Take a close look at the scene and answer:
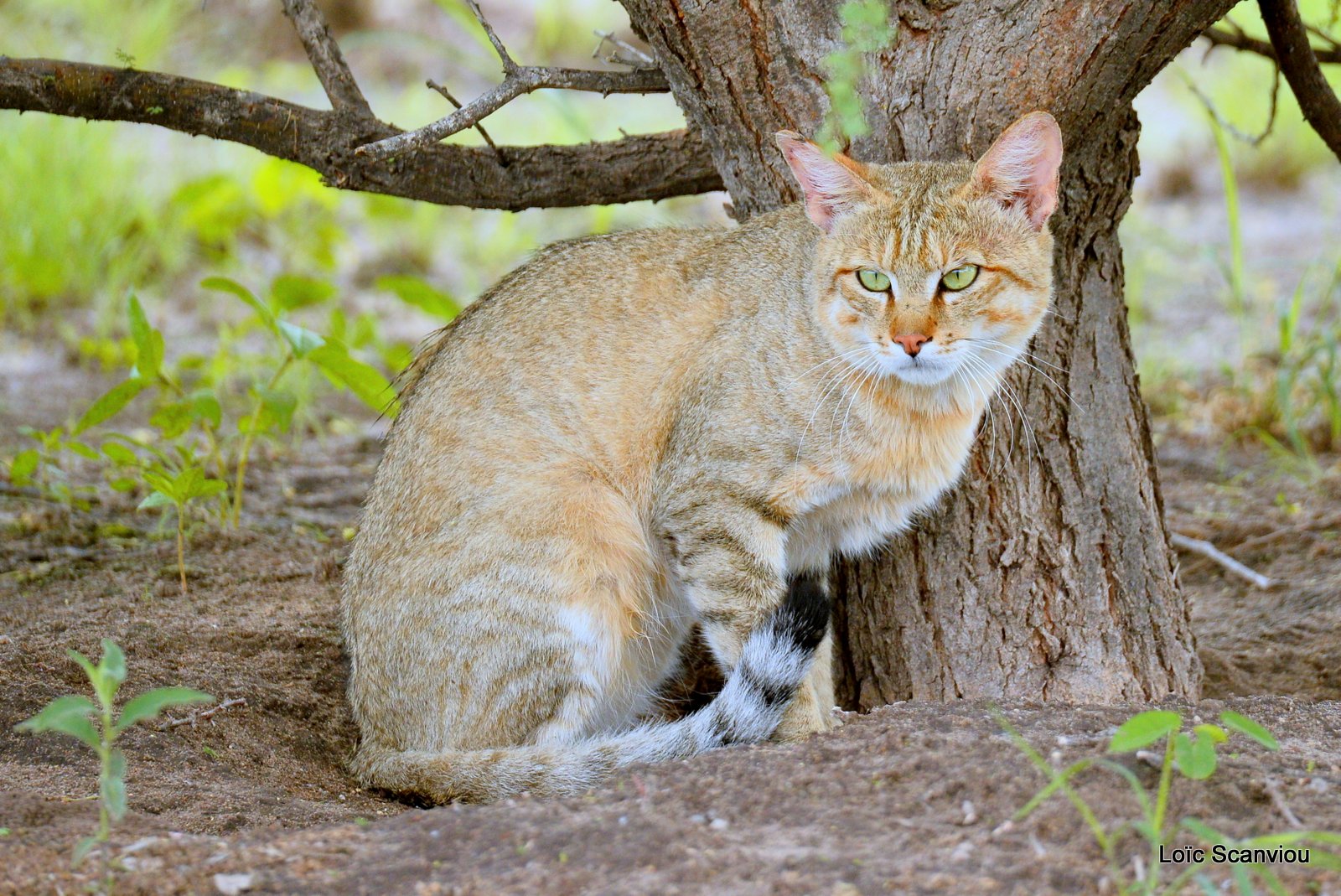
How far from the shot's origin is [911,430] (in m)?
3.54

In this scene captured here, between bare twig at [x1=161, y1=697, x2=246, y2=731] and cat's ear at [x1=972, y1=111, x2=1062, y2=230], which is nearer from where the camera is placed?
cat's ear at [x1=972, y1=111, x2=1062, y2=230]

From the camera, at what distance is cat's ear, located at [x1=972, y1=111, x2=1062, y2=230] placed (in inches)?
125

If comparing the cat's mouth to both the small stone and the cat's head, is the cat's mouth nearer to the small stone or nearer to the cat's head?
the cat's head

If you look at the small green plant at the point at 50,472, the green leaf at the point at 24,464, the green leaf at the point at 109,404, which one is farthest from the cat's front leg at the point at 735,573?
the green leaf at the point at 24,464

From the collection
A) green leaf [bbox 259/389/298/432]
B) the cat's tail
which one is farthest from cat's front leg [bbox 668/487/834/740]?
green leaf [bbox 259/389/298/432]

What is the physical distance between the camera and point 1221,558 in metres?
4.96

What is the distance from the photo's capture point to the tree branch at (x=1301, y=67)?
410 cm

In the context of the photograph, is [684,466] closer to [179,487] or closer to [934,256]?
[934,256]

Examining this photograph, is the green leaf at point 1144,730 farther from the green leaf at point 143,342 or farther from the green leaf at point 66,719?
the green leaf at point 143,342

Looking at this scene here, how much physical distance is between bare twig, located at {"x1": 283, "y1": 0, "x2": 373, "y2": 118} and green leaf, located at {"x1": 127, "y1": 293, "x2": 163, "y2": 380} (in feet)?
3.62

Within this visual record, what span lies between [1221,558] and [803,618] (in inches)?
101

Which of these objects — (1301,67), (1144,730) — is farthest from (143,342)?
(1301,67)

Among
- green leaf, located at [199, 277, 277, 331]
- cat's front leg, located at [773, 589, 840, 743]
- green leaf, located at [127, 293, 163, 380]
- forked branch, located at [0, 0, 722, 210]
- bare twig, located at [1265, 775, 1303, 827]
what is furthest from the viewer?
green leaf, located at [199, 277, 277, 331]

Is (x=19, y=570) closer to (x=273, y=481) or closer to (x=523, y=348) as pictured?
(x=273, y=481)
